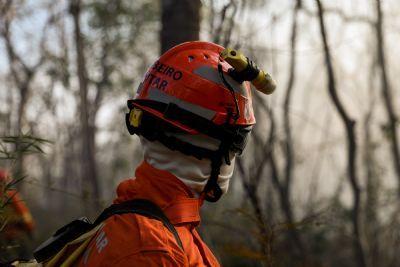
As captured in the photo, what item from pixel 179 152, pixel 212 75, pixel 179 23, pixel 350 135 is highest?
pixel 179 23

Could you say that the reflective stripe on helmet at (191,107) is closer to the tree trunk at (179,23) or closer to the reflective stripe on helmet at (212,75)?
the reflective stripe on helmet at (212,75)

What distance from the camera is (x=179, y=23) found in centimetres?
409

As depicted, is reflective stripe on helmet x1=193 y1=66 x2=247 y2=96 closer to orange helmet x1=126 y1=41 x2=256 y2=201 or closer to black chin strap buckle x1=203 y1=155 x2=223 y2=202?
orange helmet x1=126 y1=41 x2=256 y2=201

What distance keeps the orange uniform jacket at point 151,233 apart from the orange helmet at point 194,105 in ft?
0.45

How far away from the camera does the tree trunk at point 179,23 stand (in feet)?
13.3

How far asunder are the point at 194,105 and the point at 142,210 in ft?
1.56

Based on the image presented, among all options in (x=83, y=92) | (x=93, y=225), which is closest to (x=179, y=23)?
(x=93, y=225)

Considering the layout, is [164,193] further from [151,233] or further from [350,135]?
[350,135]

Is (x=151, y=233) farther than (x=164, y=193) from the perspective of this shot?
No

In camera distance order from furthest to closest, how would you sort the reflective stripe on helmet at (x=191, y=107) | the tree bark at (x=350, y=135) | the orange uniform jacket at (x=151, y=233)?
the tree bark at (x=350, y=135), the reflective stripe on helmet at (x=191, y=107), the orange uniform jacket at (x=151, y=233)

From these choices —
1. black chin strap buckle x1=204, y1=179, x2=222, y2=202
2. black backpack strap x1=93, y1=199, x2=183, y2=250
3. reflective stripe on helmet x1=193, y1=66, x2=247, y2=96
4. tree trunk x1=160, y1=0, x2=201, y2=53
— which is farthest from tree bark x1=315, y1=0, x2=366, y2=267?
black backpack strap x1=93, y1=199, x2=183, y2=250

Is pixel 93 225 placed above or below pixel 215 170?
below

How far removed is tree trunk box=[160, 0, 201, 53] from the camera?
406 centimetres

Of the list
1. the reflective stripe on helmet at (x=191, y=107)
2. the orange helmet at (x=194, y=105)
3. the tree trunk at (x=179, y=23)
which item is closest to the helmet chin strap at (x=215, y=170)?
the orange helmet at (x=194, y=105)
